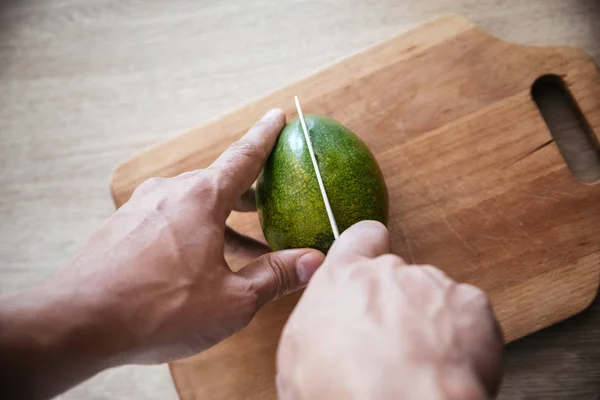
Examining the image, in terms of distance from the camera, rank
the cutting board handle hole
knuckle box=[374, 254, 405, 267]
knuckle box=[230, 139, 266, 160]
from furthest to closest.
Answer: the cutting board handle hole < knuckle box=[230, 139, 266, 160] < knuckle box=[374, 254, 405, 267]

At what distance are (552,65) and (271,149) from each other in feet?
3.61

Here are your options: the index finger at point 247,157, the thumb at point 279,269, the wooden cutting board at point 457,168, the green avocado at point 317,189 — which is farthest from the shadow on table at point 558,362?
the index finger at point 247,157

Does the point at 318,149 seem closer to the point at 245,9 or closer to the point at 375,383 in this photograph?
the point at 375,383

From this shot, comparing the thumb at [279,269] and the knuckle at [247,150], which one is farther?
the knuckle at [247,150]

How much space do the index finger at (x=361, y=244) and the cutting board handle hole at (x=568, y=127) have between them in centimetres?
105

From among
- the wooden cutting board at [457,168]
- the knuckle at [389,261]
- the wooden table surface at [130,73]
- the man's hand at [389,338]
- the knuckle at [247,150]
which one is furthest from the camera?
the wooden table surface at [130,73]

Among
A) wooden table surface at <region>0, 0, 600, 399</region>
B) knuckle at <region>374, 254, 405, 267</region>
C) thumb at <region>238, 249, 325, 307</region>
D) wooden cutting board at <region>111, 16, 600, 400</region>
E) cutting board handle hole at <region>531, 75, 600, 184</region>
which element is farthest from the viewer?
wooden table surface at <region>0, 0, 600, 399</region>

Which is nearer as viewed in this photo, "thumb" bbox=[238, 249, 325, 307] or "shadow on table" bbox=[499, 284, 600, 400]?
"thumb" bbox=[238, 249, 325, 307]

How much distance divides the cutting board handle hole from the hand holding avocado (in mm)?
817

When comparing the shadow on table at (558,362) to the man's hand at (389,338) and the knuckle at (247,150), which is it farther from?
the knuckle at (247,150)

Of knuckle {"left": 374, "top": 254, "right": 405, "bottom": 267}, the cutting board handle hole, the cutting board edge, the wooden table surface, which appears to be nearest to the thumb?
knuckle {"left": 374, "top": 254, "right": 405, "bottom": 267}

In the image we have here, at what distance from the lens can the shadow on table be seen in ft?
5.26

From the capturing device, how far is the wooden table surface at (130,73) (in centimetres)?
186

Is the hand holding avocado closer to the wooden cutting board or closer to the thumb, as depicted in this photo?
the thumb
